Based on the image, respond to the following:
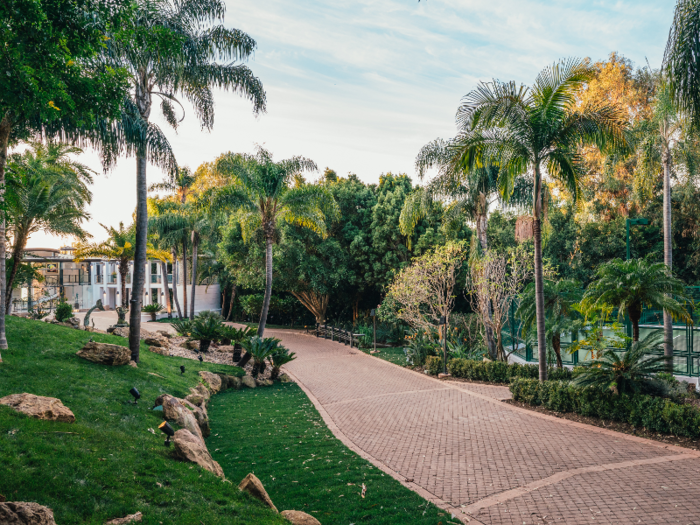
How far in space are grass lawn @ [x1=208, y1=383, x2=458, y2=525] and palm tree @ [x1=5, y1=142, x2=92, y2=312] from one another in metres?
10.4

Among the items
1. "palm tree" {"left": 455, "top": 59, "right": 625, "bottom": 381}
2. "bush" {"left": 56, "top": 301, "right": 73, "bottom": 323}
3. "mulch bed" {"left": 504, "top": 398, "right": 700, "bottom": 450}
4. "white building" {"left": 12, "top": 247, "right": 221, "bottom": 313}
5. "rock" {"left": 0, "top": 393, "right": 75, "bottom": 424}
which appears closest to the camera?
"rock" {"left": 0, "top": 393, "right": 75, "bottom": 424}

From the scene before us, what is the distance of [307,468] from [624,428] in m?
6.39

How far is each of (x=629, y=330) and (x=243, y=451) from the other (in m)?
13.2

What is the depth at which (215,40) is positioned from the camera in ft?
44.5

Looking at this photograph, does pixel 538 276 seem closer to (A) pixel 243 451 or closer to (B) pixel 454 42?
(B) pixel 454 42

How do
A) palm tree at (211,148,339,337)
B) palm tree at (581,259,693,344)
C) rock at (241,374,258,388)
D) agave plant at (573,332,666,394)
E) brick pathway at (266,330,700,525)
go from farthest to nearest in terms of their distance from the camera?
palm tree at (211,148,339,337)
rock at (241,374,258,388)
palm tree at (581,259,693,344)
agave plant at (573,332,666,394)
brick pathway at (266,330,700,525)

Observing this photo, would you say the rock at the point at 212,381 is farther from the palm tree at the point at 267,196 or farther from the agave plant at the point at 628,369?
the agave plant at the point at 628,369

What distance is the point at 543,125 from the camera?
35.3ft

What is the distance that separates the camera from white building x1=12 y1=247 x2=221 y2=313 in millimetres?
37500

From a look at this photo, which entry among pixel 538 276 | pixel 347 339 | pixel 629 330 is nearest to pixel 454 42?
pixel 538 276

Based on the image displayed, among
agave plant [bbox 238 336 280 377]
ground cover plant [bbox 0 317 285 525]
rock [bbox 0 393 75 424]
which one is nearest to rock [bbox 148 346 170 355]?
agave plant [bbox 238 336 280 377]

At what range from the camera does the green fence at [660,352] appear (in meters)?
12.1

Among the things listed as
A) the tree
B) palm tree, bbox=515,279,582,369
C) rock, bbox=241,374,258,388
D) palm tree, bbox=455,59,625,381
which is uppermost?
palm tree, bbox=455,59,625,381

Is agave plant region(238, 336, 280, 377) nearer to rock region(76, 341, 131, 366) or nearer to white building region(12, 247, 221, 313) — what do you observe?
rock region(76, 341, 131, 366)
